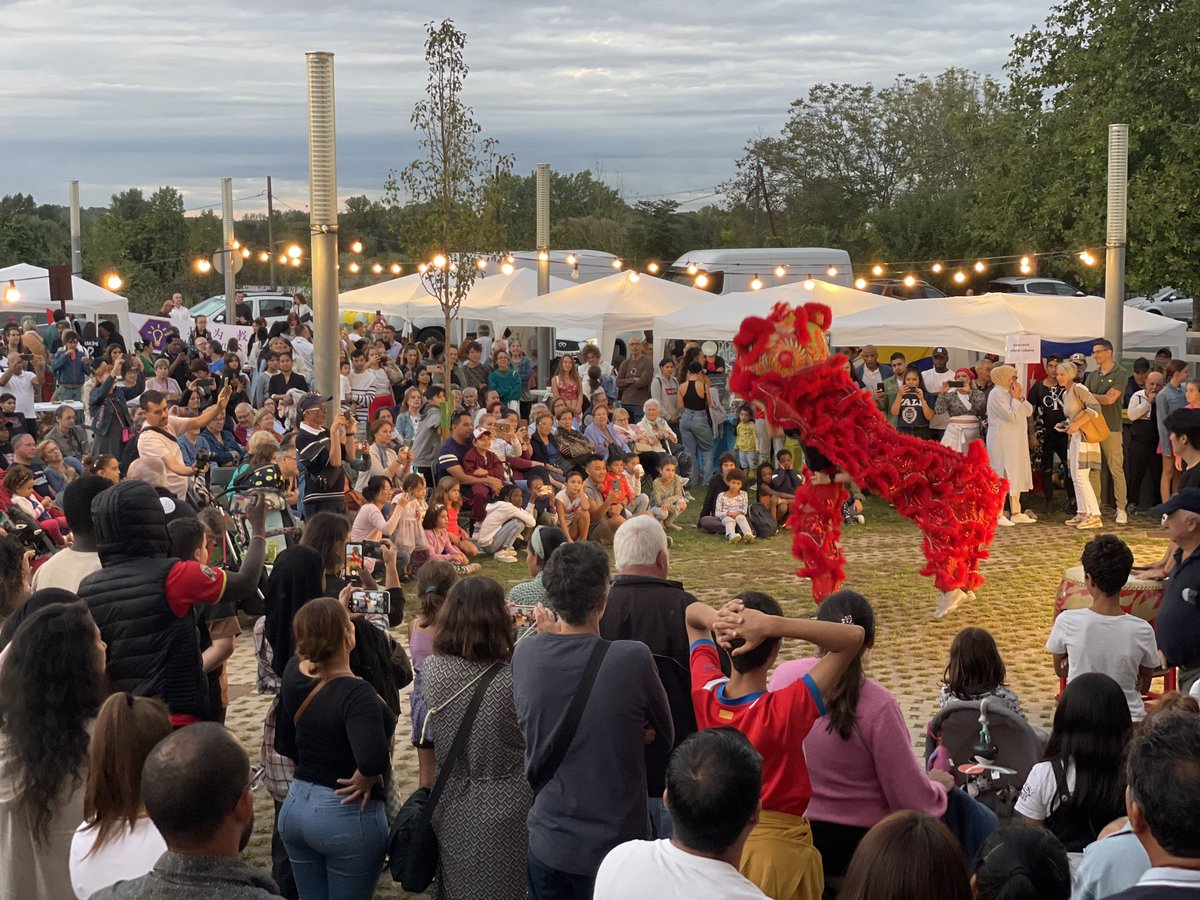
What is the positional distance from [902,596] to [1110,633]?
584 centimetres

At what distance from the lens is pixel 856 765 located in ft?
12.1

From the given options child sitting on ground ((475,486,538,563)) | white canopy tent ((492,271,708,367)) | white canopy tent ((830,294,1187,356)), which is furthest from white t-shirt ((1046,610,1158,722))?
white canopy tent ((492,271,708,367))

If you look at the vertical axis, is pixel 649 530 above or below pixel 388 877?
above

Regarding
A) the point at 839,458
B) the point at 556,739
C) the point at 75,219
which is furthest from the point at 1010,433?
the point at 75,219

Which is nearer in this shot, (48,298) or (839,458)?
(839,458)

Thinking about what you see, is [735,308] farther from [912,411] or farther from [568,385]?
[912,411]

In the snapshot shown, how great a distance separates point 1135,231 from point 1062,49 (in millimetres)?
Result: 4566

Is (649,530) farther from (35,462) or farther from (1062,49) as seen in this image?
(1062,49)

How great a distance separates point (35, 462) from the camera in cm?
1176

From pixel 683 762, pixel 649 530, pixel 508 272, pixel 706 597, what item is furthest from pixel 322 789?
pixel 508 272

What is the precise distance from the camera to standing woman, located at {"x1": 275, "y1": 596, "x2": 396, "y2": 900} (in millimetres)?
4176

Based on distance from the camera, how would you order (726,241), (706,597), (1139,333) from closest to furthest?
1. (706,597)
2. (1139,333)
3. (726,241)

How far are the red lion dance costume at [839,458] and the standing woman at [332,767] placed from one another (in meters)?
4.71

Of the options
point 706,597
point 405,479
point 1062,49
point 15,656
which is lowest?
point 706,597
